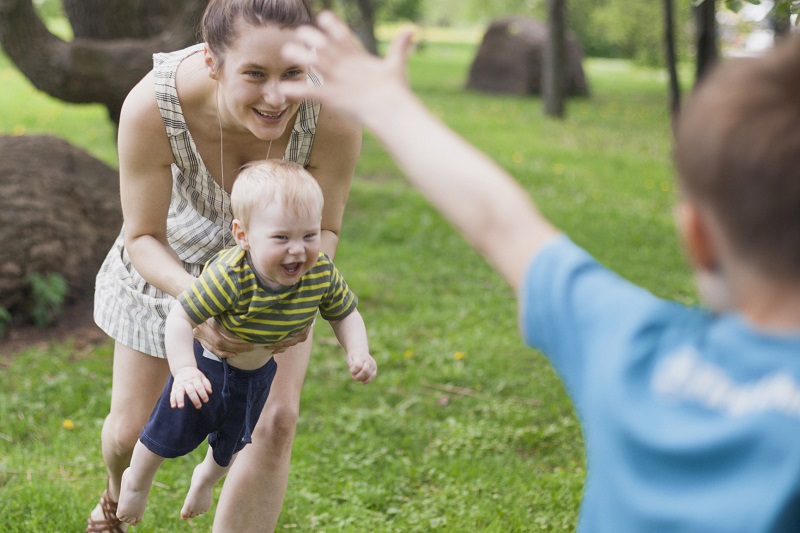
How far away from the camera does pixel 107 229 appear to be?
6.32 m

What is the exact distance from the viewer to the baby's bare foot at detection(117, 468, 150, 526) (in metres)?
3.33

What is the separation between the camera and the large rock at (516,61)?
2081 cm

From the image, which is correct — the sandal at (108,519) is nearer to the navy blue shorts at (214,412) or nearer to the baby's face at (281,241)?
the navy blue shorts at (214,412)

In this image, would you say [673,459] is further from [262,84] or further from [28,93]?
[28,93]

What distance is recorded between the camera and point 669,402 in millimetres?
1415

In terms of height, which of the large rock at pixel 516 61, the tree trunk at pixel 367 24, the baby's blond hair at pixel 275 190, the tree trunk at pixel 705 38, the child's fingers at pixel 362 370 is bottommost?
the large rock at pixel 516 61

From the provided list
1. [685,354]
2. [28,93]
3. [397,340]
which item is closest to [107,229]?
[397,340]

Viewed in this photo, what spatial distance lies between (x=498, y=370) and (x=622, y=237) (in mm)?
3390

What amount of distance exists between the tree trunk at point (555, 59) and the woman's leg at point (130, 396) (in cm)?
1334

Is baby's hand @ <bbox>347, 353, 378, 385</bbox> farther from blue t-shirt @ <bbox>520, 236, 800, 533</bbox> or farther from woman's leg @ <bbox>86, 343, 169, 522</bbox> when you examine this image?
blue t-shirt @ <bbox>520, 236, 800, 533</bbox>

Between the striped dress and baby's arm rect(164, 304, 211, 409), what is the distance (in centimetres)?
55

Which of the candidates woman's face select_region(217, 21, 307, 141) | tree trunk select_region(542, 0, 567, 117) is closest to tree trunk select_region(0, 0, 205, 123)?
woman's face select_region(217, 21, 307, 141)

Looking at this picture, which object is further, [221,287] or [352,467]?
[352,467]

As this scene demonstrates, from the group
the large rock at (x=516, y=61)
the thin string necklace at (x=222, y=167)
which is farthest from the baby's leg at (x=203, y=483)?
the large rock at (x=516, y=61)
